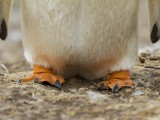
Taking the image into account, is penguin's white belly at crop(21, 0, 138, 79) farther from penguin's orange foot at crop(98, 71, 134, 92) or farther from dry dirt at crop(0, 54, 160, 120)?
dry dirt at crop(0, 54, 160, 120)

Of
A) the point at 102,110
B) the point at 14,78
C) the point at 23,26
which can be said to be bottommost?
the point at 102,110

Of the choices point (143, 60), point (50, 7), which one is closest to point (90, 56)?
point (50, 7)

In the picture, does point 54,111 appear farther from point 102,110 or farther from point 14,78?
point 14,78

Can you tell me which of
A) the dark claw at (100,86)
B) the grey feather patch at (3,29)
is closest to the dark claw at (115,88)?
the dark claw at (100,86)

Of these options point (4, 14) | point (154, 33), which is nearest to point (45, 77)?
point (4, 14)

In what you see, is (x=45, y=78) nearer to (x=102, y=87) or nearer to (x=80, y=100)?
(x=102, y=87)

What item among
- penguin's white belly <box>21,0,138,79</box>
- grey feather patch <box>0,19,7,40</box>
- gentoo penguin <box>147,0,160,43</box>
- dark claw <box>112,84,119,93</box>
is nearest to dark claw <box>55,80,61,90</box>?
penguin's white belly <box>21,0,138,79</box>

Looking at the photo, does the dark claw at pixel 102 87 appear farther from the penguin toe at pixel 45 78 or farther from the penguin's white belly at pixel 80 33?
the penguin toe at pixel 45 78

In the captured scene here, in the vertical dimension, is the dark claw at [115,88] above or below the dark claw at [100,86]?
below
